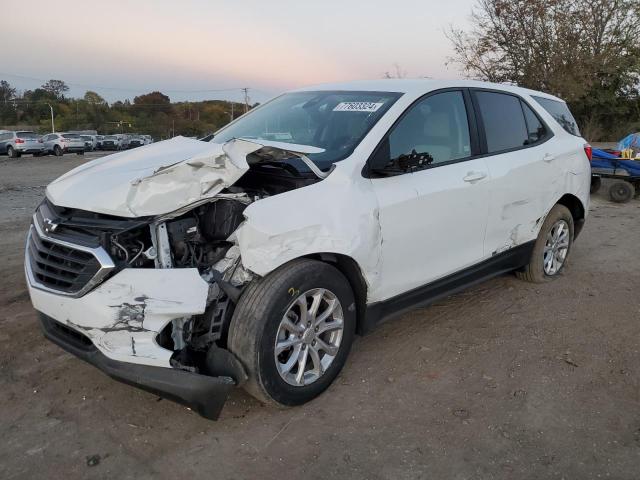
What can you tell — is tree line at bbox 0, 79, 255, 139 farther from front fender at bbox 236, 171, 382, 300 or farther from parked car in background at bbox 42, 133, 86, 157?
front fender at bbox 236, 171, 382, 300

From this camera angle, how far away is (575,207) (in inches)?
216

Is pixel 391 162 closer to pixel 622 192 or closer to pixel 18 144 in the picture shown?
pixel 622 192

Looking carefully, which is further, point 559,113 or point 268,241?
point 559,113

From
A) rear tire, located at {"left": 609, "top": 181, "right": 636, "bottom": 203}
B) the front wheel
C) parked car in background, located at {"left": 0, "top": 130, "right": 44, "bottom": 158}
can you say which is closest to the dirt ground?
the front wheel

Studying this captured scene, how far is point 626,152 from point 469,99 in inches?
333

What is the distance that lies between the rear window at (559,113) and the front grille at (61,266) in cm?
425

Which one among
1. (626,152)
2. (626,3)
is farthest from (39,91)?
(626,152)

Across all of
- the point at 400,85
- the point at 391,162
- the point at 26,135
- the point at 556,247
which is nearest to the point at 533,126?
the point at 556,247

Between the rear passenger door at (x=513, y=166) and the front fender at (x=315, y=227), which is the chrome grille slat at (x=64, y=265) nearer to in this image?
the front fender at (x=315, y=227)

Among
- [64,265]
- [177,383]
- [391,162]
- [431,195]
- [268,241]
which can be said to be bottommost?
[177,383]

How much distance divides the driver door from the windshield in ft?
0.65

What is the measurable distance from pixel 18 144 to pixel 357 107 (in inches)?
1166

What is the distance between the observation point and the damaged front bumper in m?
2.57

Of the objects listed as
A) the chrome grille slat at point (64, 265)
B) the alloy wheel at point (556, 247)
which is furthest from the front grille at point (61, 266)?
the alloy wheel at point (556, 247)
